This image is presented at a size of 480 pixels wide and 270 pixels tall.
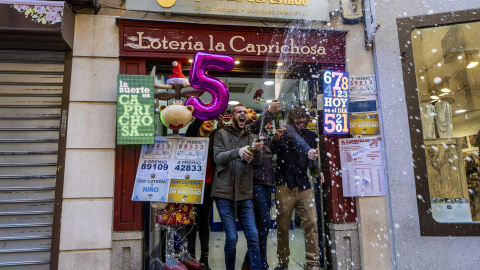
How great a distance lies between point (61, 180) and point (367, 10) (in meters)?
5.44

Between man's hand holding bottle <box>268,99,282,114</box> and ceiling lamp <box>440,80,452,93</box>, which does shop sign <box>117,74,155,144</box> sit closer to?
man's hand holding bottle <box>268,99,282,114</box>

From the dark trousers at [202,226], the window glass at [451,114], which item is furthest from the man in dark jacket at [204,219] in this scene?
the window glass at [451,114]

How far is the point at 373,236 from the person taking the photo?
16.5 feet

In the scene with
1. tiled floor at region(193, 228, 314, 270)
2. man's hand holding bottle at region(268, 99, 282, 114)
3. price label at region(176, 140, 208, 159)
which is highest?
man's hand holding bottle at region(268, 99, 282, 114)

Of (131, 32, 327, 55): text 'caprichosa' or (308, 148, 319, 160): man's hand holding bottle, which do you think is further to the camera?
(131, 32, 327, 55): text 'caprichosa'

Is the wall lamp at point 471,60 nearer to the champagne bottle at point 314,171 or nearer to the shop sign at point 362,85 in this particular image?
the shop sign at point 362,85

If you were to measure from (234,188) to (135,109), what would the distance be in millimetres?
1867

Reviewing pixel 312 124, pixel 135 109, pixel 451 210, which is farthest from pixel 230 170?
pixel 451 210

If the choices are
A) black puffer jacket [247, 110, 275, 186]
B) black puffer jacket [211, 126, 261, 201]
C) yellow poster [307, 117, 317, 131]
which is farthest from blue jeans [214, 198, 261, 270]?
yellow poster [307, 117, 317, 131]

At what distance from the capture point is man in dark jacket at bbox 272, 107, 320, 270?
4727mm

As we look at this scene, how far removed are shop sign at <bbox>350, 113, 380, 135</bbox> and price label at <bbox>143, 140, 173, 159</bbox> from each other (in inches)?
114

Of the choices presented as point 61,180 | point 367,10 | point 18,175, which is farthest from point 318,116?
point 18,175

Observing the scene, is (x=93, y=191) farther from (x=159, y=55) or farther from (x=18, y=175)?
(x=159, y=55)

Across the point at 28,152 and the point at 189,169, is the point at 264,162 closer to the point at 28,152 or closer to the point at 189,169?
the point at 189,169
